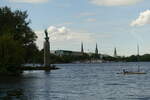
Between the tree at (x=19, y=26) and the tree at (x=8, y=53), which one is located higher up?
the tree at (x=19, y=26)

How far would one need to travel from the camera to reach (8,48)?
312ft

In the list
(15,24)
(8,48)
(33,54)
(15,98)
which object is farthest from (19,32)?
(15,98)

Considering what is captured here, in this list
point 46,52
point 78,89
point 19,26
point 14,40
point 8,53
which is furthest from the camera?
point 46,52

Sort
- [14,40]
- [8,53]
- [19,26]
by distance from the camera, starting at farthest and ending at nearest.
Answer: [19,26]
[14,40]
[8,53]

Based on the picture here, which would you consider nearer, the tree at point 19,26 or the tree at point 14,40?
the tree at point 14,40

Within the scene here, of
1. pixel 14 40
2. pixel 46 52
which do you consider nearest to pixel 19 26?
pixel 14 40

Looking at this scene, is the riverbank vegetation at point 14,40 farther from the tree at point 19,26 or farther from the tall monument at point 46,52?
the tall monument at point 46,52

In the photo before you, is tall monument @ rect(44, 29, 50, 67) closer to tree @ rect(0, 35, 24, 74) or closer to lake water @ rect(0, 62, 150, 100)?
tree @ rect(0, 35, 24, 74)

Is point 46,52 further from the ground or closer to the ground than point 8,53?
further from the ground

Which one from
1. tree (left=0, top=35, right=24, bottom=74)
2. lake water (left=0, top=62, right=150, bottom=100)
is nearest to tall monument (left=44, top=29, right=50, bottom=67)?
tree (left=0, top=35, right=24, bottom=74)

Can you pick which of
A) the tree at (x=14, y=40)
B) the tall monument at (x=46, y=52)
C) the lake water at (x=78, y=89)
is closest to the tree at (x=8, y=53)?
the tree at (x=14, y=40)

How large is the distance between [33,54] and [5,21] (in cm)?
1651

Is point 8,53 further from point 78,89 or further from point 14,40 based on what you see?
point 78,89

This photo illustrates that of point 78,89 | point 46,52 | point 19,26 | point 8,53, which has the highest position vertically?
point 19,26
